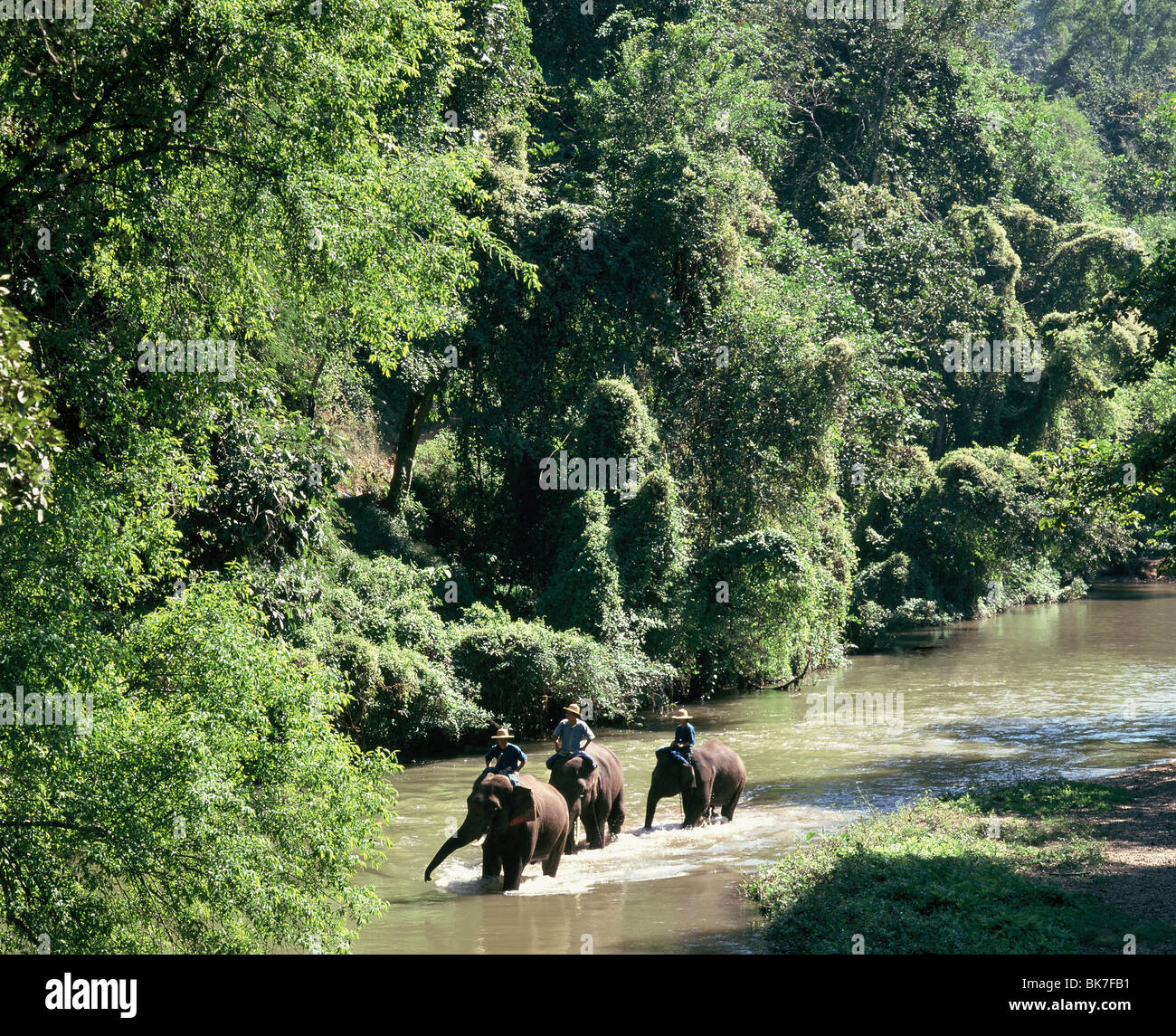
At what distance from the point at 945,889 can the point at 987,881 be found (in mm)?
551

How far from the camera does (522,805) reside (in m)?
13.6

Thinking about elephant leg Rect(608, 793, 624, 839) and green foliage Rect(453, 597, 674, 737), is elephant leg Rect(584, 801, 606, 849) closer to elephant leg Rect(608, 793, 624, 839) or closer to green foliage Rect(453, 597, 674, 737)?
elephant leg Rect(608, 793, 624, 839)

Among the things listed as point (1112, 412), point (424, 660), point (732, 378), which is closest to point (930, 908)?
point (424, 660)

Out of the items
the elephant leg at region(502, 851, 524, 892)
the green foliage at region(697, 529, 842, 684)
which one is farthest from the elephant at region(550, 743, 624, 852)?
the green foliage at region(697, 529, 842, 684)

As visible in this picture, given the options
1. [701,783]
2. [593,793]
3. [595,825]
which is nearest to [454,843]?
[593,793]

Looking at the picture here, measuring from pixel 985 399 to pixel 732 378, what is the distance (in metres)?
22.9

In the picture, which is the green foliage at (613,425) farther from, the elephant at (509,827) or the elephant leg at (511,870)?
the elephant leg at (511,870)

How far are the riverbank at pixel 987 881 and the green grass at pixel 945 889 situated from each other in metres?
0.02

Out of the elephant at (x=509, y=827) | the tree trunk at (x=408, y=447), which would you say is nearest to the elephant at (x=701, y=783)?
the elephant at (x=509, y=827)

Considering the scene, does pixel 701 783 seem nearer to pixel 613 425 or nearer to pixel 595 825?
pixel 595 825

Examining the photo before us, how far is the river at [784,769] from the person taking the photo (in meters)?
12.5

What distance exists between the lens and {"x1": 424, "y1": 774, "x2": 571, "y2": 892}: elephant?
529 inches

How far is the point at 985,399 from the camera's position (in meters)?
49.8
